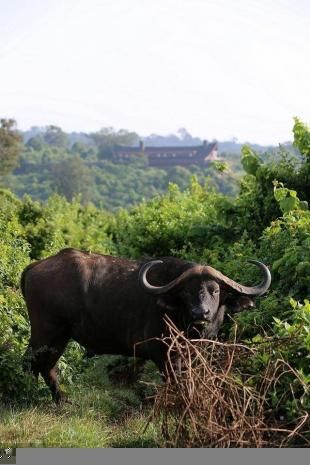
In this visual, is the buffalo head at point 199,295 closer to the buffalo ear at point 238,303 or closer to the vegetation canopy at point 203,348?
the buffalo ear at point 238,303

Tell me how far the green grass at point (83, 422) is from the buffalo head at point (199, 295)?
0.87 m

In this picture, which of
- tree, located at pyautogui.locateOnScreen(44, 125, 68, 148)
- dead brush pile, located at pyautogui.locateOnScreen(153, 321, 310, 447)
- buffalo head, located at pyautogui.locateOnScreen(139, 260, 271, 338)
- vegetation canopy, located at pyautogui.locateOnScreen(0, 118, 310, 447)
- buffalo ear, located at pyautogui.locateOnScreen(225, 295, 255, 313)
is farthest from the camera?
tree, located at pyautogui.locateOnScreen(44, 125, 68, 148)

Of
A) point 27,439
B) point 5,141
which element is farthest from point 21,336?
point 5,141

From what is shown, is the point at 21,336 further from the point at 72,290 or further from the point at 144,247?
the point at 144,247

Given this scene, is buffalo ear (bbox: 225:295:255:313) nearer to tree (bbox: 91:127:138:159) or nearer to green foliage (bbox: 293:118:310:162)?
green foliage (bbox: 293:118:310:162)

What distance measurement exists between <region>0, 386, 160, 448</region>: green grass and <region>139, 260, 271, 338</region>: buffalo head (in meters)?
0.87

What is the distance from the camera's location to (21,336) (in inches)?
363

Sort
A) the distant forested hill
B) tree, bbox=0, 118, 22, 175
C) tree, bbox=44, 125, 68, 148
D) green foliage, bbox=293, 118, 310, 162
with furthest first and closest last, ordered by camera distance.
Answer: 1. tree, bbox=44, 125, 68, 148
2. the distant forested hill
3. tree, bbox=0, 118, 22, 175
4. green foliage, bbox=293, 118, 310, 162

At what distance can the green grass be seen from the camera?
678 cm

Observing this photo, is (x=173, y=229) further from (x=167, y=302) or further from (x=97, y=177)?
(x=97, y=177)

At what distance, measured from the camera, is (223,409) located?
6434 mm

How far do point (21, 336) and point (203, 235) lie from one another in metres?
3.79

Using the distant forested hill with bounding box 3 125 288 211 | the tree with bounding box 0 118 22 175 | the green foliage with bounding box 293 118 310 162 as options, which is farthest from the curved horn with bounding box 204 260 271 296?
the distant forested hill with bounding box 3 125 288 211

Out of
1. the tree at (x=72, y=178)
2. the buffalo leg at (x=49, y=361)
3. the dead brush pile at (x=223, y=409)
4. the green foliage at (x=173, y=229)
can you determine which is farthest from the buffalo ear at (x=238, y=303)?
the tree at (x=72, y=178)
